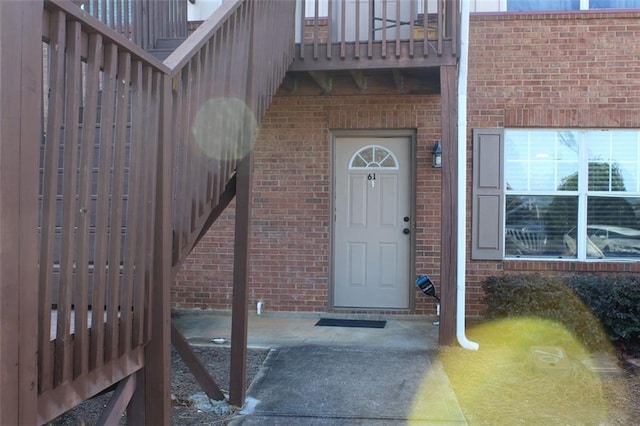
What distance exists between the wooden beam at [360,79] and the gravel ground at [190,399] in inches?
118

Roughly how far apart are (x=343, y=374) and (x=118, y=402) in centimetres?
231

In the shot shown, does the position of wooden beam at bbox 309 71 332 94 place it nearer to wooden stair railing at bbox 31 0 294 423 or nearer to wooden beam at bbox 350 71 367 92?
wooden beam at bbox 350 71 367 92

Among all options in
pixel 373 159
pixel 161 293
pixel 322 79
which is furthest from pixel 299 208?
pixel 161 293

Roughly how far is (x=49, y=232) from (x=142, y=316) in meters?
0.85

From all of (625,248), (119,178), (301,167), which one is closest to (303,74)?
(301,167)

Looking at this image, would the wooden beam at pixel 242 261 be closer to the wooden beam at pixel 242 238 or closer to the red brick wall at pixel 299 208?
the wooden beam at pixel 242 238

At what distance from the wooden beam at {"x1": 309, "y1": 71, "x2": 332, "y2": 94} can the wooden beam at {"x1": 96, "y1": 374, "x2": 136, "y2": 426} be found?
149 inches

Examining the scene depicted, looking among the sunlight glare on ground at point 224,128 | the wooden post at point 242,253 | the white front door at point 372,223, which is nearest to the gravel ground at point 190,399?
the wooden post at point 242,253

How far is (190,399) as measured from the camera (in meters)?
4.02

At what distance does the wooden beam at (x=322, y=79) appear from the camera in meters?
5.67

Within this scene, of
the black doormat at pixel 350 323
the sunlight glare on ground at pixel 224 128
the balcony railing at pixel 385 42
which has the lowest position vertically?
the black doormat at pixel 350 323

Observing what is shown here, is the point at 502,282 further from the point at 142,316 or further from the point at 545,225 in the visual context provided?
the point at 142,316

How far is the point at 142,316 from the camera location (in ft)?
8.38

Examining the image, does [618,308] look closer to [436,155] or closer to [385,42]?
[436,155]
